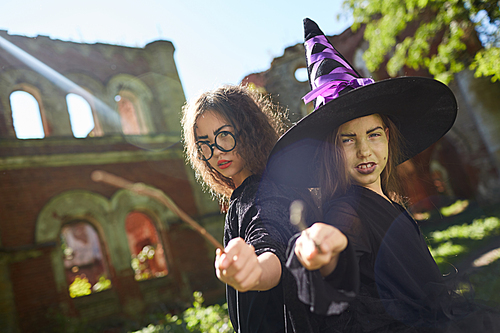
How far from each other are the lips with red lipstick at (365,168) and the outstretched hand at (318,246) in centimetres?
62

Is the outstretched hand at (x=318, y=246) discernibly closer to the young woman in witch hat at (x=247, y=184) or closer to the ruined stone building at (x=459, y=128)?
the young woman in witch hat at (x=247, y=184)

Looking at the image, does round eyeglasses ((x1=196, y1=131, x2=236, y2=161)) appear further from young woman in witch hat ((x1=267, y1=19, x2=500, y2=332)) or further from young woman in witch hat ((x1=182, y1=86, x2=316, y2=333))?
young woman in witch hat ((x1=267, y1=19, x2=500, y2=332))

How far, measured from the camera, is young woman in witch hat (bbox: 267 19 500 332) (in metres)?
0.88

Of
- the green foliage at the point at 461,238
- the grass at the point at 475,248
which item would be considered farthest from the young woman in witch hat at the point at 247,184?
the green foliage at the point at 461,238

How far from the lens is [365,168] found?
1424 millimetres

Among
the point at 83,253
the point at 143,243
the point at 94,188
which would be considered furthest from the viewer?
the point at 83,253

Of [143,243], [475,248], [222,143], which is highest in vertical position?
[143,243]

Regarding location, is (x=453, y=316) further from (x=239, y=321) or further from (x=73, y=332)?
(x=73, y=332)

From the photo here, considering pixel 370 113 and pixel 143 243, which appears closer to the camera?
pixel 370 113

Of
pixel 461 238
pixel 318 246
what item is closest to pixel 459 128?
pixel 461 238

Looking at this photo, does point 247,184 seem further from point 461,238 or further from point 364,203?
point 461,238

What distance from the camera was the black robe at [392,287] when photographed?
3.71ft

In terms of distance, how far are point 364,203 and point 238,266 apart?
706mm

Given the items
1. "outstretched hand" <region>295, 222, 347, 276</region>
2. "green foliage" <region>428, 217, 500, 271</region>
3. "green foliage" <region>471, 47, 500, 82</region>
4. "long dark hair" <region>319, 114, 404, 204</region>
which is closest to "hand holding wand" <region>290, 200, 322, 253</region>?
"long dark hair" <region>319, 114, 404, 204</region>
